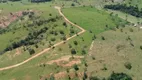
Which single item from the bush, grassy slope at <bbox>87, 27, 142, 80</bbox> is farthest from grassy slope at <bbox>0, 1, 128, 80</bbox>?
the bush

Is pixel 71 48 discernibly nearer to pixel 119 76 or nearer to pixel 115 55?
pixel 115 55

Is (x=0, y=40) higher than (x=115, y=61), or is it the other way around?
(x=115, y=61)

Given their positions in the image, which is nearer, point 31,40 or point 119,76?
point 119,76

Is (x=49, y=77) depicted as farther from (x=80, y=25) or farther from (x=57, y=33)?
(x=80, y=25)

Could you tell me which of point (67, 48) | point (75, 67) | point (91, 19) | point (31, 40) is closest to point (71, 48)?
point (67, 48)

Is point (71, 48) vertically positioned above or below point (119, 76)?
below

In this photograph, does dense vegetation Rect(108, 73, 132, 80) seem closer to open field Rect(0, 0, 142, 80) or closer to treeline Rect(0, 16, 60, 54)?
open field Rect(0, 0, 142, 80)

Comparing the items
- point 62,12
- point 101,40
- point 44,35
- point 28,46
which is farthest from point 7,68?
point 62,12

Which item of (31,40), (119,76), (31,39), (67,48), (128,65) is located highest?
(128,65)

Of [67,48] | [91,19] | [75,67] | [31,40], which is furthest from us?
[91,19]
